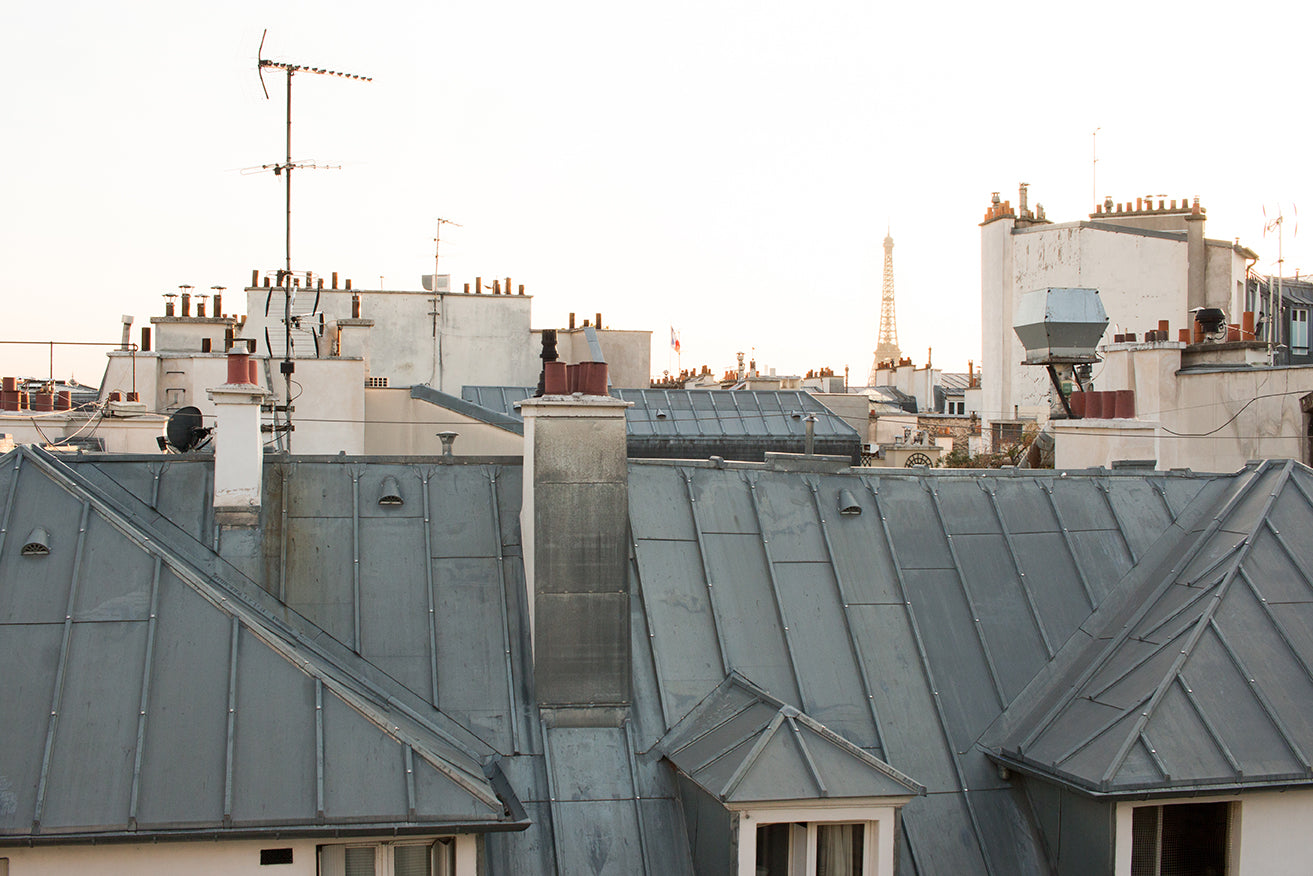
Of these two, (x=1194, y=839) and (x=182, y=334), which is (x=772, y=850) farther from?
(x=182, y=334)

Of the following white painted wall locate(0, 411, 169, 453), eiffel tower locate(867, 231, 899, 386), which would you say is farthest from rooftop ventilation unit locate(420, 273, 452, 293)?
eiffel tower locate(867, 231, 899, 386)

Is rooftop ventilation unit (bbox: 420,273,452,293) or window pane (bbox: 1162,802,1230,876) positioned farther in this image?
rooftop ventilation unit (bbox: 420,273,452,293)

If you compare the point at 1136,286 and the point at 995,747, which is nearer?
the point at 995,747

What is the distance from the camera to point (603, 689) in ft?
34.1

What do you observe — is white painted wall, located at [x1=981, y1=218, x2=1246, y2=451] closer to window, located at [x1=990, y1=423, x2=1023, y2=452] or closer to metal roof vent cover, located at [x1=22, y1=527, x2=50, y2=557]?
window, located at [x1=990, y1=423, x2=1023, y2=452]

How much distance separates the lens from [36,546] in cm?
934

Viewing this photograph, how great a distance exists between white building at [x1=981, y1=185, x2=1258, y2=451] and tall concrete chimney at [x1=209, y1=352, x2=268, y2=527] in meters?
32.2

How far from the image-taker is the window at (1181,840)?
9.56m

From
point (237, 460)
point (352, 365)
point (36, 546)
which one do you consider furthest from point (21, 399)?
point (36, 546)

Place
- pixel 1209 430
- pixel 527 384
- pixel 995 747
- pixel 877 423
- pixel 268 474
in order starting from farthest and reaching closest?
pixel 877 423 → pixel 527 384 → pixel 1209 430 → pixel 268 474 → pixel 995 747

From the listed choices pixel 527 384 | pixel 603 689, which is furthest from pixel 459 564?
pixel 527 384

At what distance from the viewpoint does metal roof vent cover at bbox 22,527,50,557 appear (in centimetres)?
933

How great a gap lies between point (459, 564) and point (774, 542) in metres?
3.14

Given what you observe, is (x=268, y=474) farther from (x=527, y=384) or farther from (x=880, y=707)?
(x=527, y=384)
